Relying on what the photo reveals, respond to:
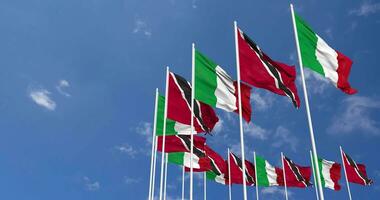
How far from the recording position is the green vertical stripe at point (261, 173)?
34.8m

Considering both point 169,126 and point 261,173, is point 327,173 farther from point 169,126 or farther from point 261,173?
point 169,126

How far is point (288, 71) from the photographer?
652 inches

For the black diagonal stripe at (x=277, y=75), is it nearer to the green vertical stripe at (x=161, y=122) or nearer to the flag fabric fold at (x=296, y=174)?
the green vertical stripe at (x=161, y=122)

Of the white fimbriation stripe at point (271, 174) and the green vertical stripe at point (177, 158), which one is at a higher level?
the white fimbriation stripe at point (271, 174)

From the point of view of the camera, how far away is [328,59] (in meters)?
16.0

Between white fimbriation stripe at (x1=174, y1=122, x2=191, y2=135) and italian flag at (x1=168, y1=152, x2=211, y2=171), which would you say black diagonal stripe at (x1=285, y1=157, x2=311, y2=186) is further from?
white fimbriation stripe at (x1=174, y1=122, x2=191, y2=135)

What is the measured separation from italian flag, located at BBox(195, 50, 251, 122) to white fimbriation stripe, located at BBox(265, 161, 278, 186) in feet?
62.6

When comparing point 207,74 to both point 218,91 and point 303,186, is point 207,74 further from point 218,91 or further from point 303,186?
point 303,186

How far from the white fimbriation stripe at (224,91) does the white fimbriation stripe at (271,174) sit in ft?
62.3

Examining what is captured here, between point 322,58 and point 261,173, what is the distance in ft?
68.3

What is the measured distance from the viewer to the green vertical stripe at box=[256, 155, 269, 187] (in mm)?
34750

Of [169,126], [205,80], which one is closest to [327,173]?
[169,126]

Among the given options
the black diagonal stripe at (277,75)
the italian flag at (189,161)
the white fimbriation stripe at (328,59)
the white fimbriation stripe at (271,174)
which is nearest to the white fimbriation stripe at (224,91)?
the black diagonal stripe at (277,75)

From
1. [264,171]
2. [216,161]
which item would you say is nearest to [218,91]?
[216,161]
